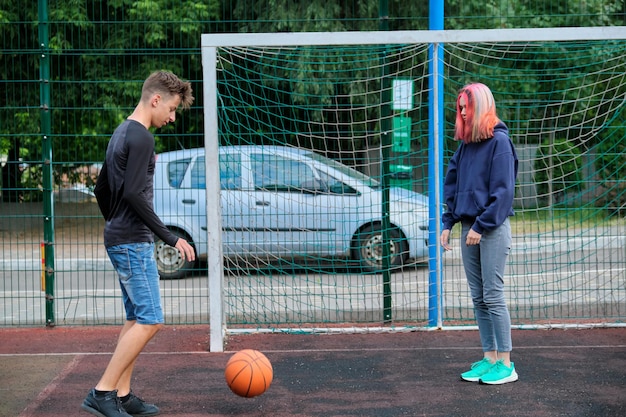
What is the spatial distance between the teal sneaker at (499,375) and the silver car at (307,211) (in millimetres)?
1942

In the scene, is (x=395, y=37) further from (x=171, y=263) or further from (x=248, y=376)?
(x=171, y=263)

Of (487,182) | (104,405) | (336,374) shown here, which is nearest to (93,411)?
(104,405)

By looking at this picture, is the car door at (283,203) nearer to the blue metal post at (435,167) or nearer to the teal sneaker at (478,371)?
the blue metal post at (435,167)

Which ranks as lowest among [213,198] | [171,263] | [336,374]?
[336,374]

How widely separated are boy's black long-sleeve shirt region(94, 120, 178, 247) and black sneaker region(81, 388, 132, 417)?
917 millimetres

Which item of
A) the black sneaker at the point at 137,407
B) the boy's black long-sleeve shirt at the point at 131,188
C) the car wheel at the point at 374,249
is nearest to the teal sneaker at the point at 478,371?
the car wheel at the point at 374,249

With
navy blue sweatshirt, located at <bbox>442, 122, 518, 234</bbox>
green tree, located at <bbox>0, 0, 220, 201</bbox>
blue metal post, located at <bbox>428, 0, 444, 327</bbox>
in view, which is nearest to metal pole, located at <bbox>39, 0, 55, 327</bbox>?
green tree, located at <bbox>0, 0, 220, 201</bbox>

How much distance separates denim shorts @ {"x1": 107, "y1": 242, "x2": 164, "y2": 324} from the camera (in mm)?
5203

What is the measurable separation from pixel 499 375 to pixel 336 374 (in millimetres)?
1192

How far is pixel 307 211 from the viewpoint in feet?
27.0

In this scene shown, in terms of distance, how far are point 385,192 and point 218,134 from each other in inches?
65.1

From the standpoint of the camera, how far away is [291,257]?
8.21 meters

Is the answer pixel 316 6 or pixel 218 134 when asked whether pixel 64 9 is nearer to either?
pixel 316 6

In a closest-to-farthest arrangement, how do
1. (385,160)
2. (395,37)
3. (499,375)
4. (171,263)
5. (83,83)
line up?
(499,375) → (395,37) → (385,160) → (83,83) → (171,263)
